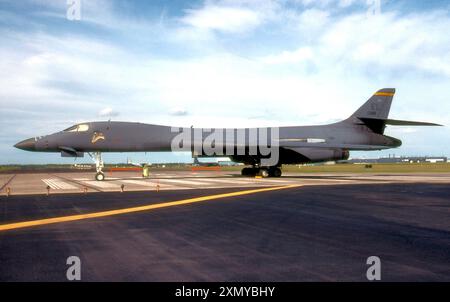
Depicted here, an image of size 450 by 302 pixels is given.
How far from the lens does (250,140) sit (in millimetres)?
31453

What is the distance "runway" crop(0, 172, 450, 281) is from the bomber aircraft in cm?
1599

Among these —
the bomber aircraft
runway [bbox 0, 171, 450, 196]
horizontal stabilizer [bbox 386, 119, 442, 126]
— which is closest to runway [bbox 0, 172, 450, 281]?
runway [bbox 0, 171, 450, 196]

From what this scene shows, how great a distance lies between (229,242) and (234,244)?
203 millimetres

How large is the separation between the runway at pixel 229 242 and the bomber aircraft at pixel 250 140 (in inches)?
630

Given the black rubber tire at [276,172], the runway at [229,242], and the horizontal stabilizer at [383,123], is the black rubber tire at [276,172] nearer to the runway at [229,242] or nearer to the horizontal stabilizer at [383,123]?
the horizontal stabilizer at [383,123]

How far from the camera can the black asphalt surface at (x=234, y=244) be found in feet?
17.7

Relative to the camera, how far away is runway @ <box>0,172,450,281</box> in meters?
5.41

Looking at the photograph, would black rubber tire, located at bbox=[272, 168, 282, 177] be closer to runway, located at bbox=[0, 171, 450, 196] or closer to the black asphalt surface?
runway, located at bbox=[0, 171, 450, 196]

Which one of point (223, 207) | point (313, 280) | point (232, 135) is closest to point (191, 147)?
point (232, 135)

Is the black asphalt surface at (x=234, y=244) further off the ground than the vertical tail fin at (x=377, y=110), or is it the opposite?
the vertical tail fin at (x=377, y=110)
